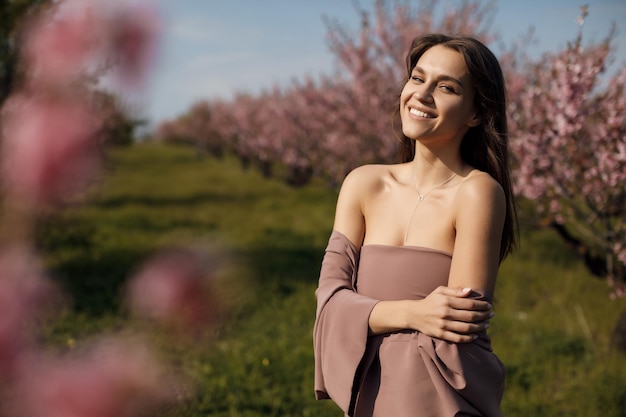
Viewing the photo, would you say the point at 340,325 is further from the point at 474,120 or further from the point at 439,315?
the point at 474,120

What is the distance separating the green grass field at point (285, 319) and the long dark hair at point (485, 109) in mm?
916

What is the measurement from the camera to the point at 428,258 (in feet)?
5.96

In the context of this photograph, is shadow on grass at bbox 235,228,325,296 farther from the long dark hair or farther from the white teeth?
the white teeth

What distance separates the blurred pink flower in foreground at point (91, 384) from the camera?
462 millimetres

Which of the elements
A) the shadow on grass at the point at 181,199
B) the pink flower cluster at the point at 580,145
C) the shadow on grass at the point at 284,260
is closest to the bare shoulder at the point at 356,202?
the pink flower cluster at the point at 580,145

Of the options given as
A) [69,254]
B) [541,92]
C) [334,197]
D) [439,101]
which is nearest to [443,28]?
[541,92]

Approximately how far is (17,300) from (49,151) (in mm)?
130

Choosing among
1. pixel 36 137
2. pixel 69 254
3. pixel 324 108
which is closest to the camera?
pixel 36 137

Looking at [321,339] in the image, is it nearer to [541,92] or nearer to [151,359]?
[151,359]

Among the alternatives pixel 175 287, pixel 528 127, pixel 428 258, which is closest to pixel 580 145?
pixel 528 127

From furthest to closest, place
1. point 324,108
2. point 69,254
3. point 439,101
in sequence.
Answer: point 324,108 < point 69,254 < point 439,101

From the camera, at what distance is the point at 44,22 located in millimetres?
547

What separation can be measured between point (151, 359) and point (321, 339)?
1387 mm

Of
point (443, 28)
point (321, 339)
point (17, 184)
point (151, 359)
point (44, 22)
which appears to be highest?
point (443, 28)
